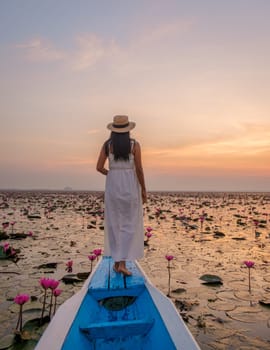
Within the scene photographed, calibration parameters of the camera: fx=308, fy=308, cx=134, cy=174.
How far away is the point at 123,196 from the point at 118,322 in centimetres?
210

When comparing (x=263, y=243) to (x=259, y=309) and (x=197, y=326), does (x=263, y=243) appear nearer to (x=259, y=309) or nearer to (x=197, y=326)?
(x=259, y=309)

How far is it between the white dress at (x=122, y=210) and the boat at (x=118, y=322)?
2.15 feet

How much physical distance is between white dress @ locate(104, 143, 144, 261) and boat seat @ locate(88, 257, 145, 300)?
12.4 inches

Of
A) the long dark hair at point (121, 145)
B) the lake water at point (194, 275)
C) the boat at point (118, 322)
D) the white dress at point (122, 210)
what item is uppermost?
the long dark hair at point (121, 145)

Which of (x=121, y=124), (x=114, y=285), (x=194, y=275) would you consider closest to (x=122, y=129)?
(x=121, y=124)

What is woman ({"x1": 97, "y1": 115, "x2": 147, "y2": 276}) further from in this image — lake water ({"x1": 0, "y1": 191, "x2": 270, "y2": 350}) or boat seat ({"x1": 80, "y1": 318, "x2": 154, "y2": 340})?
boat seat ({"x1": 80, "y1": 318, "x2": 154, "y2": 340})

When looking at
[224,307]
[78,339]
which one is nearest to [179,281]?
[224,307]

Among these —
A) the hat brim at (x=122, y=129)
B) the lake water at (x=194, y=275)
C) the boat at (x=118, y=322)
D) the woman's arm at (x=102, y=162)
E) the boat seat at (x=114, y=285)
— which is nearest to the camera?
the boat at (x=118, y=322)

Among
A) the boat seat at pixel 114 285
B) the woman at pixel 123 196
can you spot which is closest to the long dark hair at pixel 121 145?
the woman at pixel 123 196

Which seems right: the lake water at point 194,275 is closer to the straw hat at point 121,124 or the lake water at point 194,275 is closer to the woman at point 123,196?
the woman at point 123,196

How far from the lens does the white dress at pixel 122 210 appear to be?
4.55m

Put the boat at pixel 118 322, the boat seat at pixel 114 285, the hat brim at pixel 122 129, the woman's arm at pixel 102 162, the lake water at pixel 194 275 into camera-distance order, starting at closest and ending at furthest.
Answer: the boat at pixel 118 322 → the boat seat at pixel 114 285 → the lake water at pixel 194 275 → the hat brim at pixel 122 129 → the woman's arm at pixel 102 162

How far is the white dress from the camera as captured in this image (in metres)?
4.55

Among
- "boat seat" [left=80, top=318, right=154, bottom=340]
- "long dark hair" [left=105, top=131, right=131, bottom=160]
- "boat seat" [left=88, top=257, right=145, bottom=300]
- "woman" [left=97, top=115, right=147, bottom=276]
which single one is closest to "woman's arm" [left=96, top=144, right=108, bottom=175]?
"woman" [left=97, top=115, right=147, bottom=276]
